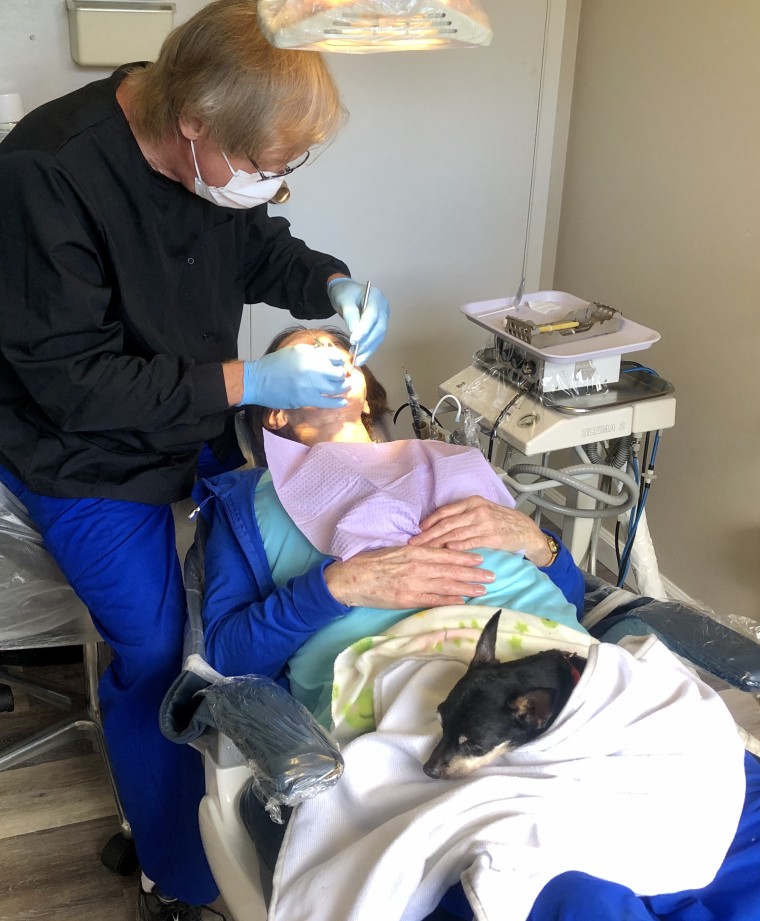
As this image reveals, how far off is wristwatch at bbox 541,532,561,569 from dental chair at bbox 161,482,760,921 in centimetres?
12

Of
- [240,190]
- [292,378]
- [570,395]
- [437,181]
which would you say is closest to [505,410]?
[570,395]

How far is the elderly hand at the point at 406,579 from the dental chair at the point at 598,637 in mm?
226

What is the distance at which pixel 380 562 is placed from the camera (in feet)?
4.05

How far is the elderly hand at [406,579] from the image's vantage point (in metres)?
1.21

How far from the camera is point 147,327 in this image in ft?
4.63

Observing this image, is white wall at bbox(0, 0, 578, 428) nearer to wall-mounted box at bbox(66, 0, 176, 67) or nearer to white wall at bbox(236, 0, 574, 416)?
white wall at bbox(236, 0, 574, 416)

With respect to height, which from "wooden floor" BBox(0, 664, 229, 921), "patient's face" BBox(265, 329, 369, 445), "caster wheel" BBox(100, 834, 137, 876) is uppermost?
"patient's face" BBox(265, 329, 369, 445)

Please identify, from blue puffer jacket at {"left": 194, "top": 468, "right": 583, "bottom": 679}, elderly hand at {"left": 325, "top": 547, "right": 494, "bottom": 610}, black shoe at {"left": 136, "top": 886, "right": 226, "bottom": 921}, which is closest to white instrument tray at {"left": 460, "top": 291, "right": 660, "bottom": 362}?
blue puffer jacket at {"left": 194, "top": 468, "right": 583, "bottom": 679}

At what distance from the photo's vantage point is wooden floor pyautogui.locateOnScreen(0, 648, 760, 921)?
167 centimetres

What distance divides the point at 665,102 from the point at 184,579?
173 centimetres

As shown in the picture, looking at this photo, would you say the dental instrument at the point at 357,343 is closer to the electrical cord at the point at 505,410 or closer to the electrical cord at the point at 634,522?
the electrical cord at the point at 505,410

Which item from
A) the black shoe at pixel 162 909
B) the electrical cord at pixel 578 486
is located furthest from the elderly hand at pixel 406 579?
the black shoe at pixel 162 909

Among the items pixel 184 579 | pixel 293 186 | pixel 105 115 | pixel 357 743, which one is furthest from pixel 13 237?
pixel 293 186

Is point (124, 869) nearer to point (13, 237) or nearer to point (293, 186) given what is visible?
point (13, 237)
